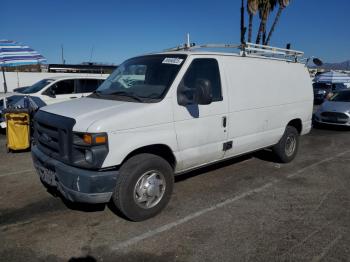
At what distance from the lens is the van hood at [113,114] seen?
3225 mm

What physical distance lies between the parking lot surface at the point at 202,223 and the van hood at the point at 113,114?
128 centimetres

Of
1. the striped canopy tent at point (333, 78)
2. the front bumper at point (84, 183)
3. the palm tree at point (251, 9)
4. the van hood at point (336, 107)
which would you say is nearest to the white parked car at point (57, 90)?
the front bumper at point (84, 183)

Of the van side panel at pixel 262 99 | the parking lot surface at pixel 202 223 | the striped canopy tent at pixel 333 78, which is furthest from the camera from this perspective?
the striped canopy tent at pixel 333 78

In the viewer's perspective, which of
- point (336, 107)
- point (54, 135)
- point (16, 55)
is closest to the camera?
point (54, 135)

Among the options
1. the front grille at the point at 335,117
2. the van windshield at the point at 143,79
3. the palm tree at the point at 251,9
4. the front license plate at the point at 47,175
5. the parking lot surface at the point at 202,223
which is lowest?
the parking lot surface at the point at 202,223

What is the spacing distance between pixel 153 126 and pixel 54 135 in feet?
3.93

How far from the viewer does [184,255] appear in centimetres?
306

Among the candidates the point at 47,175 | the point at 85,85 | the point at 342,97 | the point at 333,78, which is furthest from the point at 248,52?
the point at 333,78

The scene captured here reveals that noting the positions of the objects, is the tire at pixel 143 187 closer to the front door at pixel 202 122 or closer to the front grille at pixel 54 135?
the front door at pixel 202 122

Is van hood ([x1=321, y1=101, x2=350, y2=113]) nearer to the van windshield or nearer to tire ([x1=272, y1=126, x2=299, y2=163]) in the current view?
tire ([x1=272, y1=126, x2=299, y2=163])

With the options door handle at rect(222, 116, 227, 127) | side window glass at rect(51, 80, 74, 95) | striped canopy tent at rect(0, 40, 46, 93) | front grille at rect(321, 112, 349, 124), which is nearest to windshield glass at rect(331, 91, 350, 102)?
front grille at rect(321, 112, 349, 124)

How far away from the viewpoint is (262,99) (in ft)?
16.8

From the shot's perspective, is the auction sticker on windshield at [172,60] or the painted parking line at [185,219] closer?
the painted parking line at [185,219]

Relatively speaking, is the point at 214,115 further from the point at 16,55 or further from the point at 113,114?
the point at 16,55
